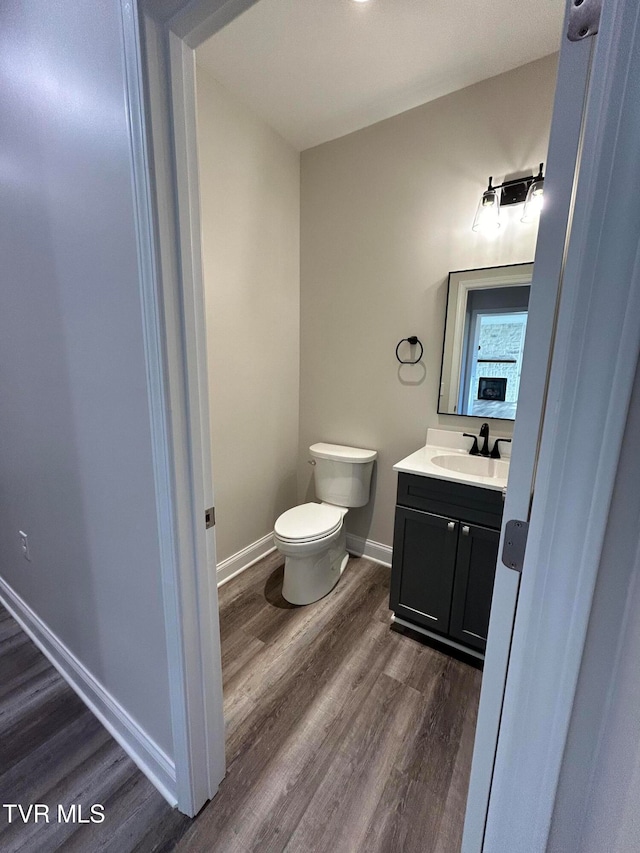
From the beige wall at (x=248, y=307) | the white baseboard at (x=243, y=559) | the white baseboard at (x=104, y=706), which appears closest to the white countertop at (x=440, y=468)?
the beige wall at (x=248, y=307)

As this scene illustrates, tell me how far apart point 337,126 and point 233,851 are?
10.2ft

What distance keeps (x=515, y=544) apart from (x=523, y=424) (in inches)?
7.6

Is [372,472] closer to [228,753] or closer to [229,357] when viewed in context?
[229,357]

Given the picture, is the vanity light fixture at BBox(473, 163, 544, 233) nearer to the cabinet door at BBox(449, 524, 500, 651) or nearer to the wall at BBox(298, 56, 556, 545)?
the wall at BBox(298, 56, 556, 545)

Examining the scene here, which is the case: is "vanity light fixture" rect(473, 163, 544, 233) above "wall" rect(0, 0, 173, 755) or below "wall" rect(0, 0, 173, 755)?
above

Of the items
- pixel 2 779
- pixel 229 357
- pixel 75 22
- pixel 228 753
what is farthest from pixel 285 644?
pixel 75 22

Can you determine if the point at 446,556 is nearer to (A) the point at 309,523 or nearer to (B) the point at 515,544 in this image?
(A) the point at 309,523

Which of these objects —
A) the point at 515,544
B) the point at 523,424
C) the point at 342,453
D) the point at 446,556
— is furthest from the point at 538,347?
the point at 342,453

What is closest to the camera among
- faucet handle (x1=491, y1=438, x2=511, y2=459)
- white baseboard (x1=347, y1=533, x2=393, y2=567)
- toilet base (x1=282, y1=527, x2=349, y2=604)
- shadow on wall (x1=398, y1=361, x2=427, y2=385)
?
faucet handle (x1=491, y1=438, x2=511, y2=459)

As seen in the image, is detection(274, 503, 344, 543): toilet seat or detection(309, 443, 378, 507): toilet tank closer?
detection(274, 503, 344, 543): toilet seat

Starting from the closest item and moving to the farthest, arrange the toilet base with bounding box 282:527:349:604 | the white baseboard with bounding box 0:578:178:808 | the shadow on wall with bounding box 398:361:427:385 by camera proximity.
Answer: the white baseboard with bounding box 0:578:178:808 < the toilet base with bounding box 282:527:349:604 < the shadow on wall with bounding box 398:361:427:385

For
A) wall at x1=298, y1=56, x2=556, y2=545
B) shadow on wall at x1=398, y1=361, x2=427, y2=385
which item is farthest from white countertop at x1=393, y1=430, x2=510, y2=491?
shadow on wall at x1=398, y1=361, x2=427, y2=385

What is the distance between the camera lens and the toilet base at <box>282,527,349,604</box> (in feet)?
6.59

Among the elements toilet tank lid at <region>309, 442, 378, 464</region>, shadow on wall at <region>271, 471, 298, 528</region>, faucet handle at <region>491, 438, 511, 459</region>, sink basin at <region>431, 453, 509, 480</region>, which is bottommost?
shadow on wall at <region>271, 471, 298, 528</region>
